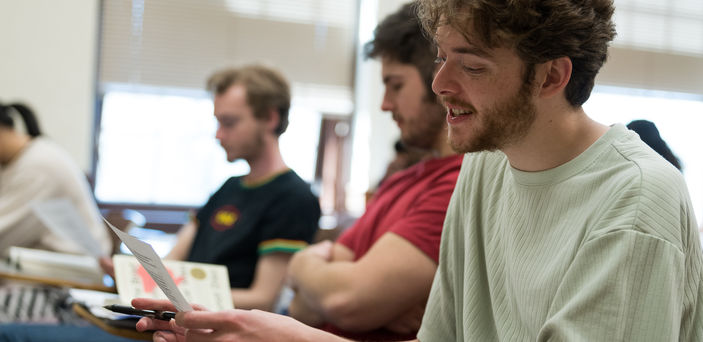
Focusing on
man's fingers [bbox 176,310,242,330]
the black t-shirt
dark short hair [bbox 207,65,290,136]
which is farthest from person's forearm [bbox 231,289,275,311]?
man's fingers [bbox 176,310,242,330]

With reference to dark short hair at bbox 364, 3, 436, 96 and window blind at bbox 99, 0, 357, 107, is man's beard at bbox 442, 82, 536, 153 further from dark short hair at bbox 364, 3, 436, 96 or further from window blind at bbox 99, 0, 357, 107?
window blind at bbox 99, 0, 357, 107

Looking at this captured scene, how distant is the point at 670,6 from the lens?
5.98 meters

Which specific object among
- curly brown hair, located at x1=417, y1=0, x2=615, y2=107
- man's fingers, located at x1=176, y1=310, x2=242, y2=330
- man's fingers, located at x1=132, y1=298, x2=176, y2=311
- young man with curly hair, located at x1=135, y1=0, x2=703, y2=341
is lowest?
man's fingers, located at x1=132, y1=298, x2=176, y2=311

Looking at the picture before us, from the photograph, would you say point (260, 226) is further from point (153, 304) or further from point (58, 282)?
point (153, 304)

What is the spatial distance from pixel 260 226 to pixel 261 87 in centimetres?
53

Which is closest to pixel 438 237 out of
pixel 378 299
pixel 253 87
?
pixel 378 299

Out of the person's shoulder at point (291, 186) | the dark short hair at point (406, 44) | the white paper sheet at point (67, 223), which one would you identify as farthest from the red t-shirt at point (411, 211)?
the white paper sheet at point (67, 223)

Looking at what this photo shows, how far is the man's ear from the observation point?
3.61ft

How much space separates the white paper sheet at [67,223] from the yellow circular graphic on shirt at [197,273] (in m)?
0.68

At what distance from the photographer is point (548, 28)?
42.1 inches

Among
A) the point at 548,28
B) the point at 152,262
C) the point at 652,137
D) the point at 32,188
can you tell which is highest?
the point at 548,28

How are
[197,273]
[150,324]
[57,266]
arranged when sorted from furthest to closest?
[57,266]
[197,273]
[150,324]

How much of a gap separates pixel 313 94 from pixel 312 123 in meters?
0.22

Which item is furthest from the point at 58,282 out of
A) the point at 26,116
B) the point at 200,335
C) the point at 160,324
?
the point at 26,116
